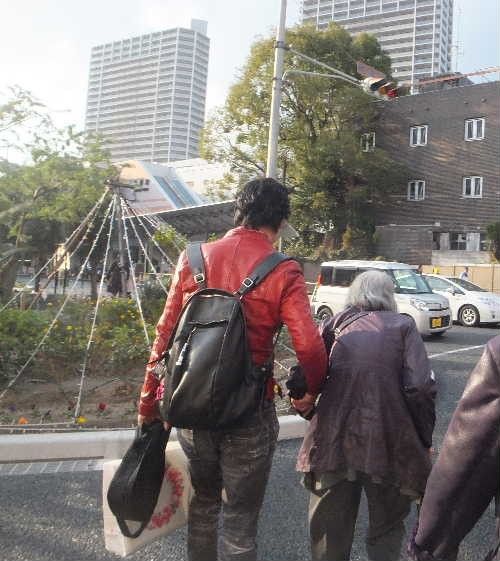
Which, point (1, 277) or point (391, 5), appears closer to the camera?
point (1, 277)

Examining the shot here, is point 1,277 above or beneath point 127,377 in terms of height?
above

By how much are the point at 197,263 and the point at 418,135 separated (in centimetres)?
3425

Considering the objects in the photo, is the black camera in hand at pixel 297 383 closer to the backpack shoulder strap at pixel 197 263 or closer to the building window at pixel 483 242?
the backpack shoulder strap at pixel 197 263

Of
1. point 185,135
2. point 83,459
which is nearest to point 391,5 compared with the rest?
point 185,135

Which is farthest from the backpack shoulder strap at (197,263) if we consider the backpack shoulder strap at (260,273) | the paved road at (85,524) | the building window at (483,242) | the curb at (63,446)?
the building window at (483,242)

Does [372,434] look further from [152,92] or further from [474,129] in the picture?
[152,92]

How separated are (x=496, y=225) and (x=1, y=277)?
2555cm

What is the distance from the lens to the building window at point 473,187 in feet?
103

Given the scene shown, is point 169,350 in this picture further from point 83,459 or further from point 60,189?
point 60,189

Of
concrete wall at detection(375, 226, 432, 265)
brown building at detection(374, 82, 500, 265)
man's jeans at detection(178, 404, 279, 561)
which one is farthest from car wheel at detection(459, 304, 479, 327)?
concrete wall at detection(375, 226, 432, 265)

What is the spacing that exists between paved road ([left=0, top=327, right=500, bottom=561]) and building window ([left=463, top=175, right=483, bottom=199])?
99.4 feet

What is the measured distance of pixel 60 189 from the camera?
43.9ft

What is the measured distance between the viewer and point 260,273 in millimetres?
2281

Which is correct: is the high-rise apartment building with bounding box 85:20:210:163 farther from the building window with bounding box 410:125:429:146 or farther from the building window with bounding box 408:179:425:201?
the building window with bounding box 408:179:425:201
